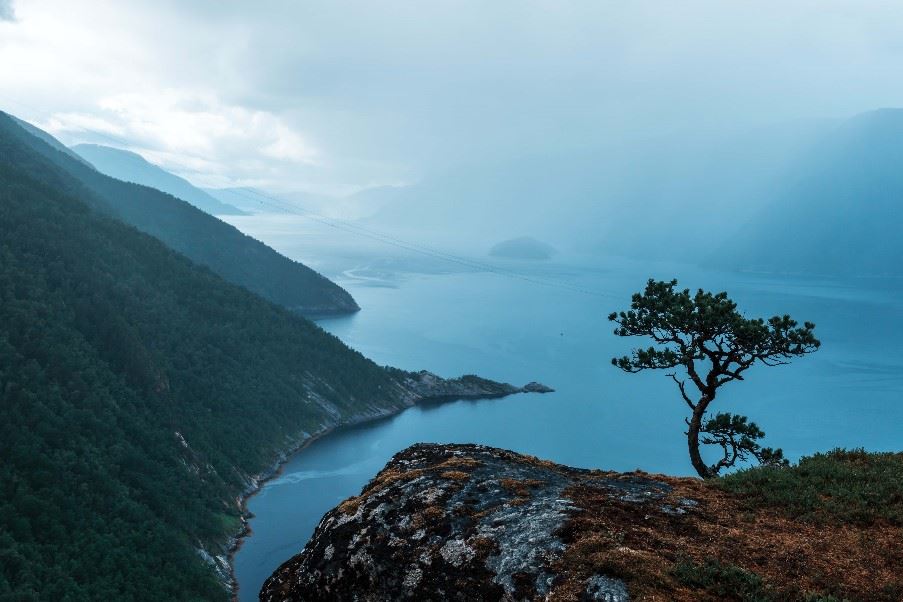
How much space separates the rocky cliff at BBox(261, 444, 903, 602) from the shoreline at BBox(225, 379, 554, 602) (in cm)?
9622

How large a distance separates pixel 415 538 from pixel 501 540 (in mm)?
1642

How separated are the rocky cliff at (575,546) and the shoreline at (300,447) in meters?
96.2

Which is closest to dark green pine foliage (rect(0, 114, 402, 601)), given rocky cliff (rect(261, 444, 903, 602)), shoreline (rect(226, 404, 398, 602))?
shoreline (rect(226, 404, 398, 602))

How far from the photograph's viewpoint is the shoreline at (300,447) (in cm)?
Result: 10750

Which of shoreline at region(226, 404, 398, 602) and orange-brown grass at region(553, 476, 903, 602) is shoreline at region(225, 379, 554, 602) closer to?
shoreline at region(226, 404, 398, 602)

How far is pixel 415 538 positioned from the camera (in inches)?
427

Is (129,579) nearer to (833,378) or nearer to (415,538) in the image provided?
(415,538)

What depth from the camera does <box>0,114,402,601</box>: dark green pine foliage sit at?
8394 centimetres

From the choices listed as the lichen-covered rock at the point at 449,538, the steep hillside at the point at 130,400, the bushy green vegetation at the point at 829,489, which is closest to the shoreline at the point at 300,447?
the steep hillside at the point at 130,400

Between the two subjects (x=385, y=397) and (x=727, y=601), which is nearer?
(x=727, y=601)

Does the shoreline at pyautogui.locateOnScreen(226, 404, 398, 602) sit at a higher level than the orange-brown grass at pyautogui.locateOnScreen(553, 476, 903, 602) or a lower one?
lower

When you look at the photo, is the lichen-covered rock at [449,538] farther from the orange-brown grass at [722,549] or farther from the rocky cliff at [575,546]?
the orange-brown grass at [722,549]

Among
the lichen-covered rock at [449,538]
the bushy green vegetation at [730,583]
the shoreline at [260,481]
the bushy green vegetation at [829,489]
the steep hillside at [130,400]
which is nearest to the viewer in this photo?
the bushy green vegetation at [730,583]

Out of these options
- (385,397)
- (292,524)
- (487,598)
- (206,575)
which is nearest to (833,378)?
(385,397)
